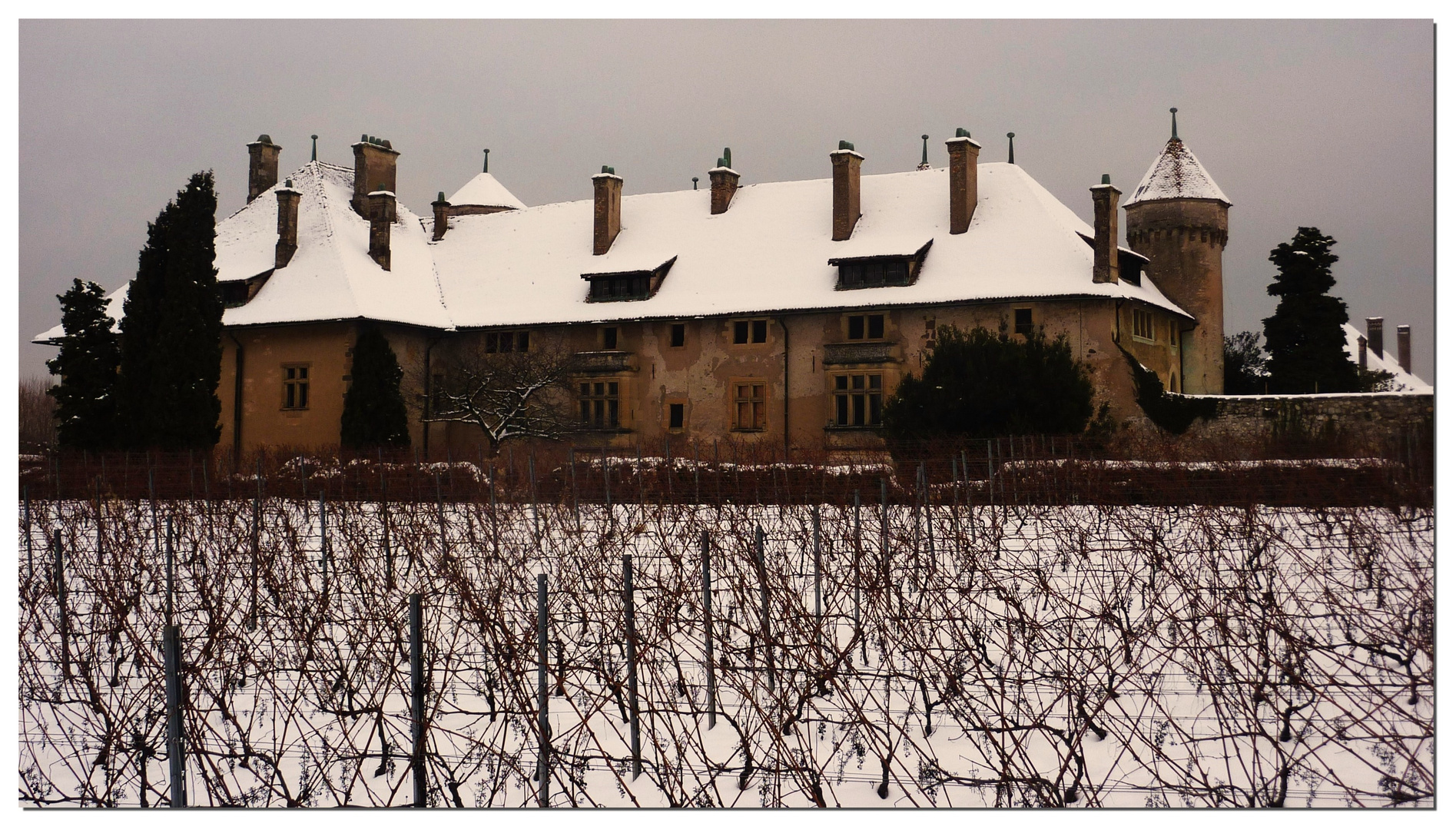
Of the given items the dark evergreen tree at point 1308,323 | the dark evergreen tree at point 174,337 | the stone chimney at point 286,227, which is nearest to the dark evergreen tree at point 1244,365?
the dark evergreen tree at point 1308,323

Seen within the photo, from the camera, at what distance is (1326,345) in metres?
15.0

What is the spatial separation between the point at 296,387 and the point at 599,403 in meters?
7.33

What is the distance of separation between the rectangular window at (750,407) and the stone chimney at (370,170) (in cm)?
1075

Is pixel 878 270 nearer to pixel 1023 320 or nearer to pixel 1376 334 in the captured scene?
pixel 1023 320

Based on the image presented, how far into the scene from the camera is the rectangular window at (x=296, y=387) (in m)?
31.8

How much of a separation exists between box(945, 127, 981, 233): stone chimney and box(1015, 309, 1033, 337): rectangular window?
10.3 ft

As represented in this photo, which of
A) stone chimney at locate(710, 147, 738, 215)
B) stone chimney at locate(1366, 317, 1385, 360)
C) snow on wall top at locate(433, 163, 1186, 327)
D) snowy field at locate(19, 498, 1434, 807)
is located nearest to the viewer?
snowy field at locate(19, 498, 1434, 807)

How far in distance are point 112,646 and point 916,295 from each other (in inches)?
895

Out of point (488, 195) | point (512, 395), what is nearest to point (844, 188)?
point (512, 395)

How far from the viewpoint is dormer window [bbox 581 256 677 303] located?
1260 inches

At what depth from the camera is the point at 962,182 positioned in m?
30.9

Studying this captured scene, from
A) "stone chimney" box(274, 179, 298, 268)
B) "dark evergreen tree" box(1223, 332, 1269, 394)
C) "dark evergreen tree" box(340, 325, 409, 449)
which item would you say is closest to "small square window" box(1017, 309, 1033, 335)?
"dark evergreen tree" box(1223, 332, 1269, 394)

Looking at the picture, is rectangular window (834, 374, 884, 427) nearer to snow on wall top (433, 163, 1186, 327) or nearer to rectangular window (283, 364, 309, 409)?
snow on wall top (433, 163, 1186, 327)

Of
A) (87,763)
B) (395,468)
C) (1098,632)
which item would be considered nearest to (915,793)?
(1098,632)
